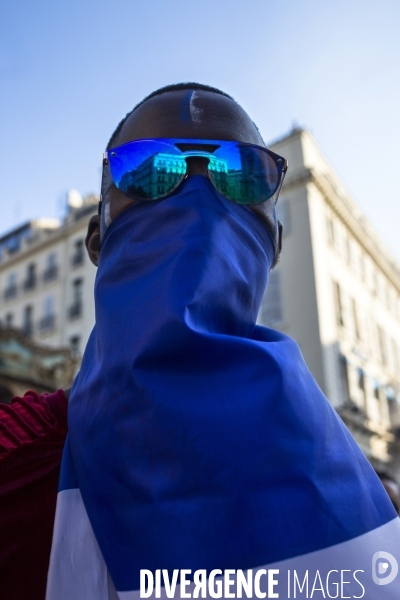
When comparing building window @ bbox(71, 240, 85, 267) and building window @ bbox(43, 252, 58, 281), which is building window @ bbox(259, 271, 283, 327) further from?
building window @ bbox(43, 252, 58, 281)

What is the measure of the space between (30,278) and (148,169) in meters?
24.2

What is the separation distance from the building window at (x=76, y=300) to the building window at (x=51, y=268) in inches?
59.6

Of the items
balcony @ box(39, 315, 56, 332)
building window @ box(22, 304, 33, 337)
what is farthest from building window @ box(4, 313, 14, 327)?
balcony @ box(39, 315, 56, 332)

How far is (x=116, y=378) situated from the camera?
3.47ft

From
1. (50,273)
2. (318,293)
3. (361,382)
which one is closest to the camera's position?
(318,293)

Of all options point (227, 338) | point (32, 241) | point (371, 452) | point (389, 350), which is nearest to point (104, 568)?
point (227, 338)

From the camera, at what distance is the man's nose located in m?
1.34

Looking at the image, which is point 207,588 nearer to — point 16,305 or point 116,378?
point 116,378

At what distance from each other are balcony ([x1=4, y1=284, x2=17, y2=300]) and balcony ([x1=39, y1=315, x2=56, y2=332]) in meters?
3.00

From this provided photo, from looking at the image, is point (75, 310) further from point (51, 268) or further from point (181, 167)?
point (181, 167)

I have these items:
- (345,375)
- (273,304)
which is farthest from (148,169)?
(345,375)

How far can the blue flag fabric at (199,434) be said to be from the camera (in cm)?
91

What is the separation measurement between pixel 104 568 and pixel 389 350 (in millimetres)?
23467

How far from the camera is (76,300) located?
70.9 feet
